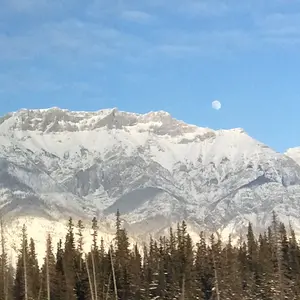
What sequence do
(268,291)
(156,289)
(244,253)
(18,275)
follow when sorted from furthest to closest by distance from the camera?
(244,253), (18,275), (156,289), (268,291)

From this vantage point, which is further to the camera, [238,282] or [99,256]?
[99,256]

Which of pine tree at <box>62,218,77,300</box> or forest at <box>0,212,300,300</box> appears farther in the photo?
forest at <box>0,212,300,300</box>

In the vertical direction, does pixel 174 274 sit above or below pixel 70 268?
below

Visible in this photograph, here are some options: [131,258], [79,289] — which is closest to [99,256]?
[131,258]

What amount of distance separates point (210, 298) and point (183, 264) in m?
6.45

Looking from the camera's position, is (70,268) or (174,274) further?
(70,268)

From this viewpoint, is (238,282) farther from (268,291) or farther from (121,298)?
(121,298)

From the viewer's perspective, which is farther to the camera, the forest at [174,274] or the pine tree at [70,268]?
the forest at [174,274]

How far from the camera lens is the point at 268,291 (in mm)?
102875

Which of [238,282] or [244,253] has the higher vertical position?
[244,253]

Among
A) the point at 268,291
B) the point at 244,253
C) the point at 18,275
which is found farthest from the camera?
the point at 244,253

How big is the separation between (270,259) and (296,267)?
4715 mm

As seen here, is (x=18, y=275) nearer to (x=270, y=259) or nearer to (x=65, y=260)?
(x=65, y=260)

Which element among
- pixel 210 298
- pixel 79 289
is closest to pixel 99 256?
pixel 79 289
